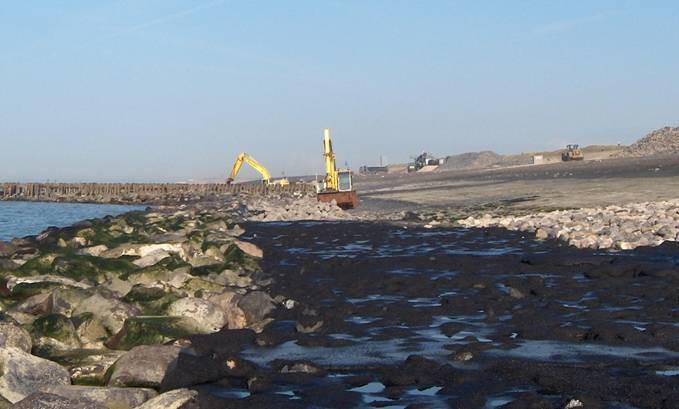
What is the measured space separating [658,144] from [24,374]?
90430 mm

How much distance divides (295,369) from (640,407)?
336cm

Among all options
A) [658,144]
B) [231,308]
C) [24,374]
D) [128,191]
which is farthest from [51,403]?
[658,144]

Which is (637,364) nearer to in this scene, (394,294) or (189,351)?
(189,351)

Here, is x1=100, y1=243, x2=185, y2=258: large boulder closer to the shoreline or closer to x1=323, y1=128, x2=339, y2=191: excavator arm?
the shoreline

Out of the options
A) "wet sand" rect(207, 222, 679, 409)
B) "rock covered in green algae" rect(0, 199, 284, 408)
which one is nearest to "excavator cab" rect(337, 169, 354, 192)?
"wet sand" rect(207, 222, 679, 409)

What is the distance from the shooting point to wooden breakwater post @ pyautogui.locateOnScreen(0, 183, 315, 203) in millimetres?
71875

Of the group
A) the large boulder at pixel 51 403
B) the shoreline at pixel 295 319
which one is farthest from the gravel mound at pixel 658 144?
the large boulder at pixel 51 403

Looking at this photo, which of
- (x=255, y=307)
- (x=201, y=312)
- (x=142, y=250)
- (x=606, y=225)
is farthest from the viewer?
(x=606, y=225)

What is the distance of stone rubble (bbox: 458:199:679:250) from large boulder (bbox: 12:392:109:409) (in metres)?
13.3

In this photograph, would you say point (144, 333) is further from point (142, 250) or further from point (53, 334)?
point (142, 250)

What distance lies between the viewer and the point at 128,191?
3201 inches

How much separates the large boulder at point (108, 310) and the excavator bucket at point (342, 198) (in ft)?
107

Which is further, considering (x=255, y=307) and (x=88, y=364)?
(x=255, y=307)

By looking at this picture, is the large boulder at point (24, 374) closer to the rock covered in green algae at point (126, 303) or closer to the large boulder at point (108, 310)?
the rock covered in green algae at point (126, 303)
